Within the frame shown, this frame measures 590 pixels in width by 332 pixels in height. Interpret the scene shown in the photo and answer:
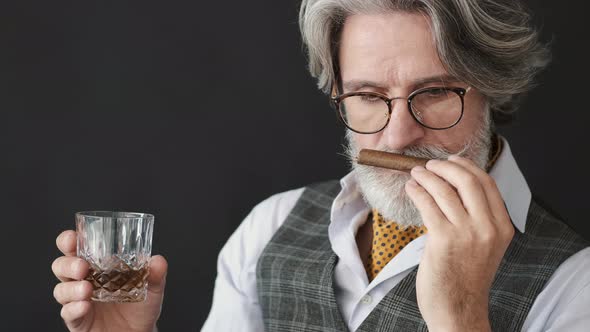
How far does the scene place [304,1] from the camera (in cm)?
275

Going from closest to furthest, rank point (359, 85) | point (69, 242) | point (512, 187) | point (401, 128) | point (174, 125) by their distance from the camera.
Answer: point (69, 242)
point (401, 128)
point (359, 85)
point (512, 187)
point (174, 125)

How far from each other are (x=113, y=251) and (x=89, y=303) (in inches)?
6.0

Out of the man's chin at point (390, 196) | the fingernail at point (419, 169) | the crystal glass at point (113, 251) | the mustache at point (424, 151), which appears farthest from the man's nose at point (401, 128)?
the crystal glass at point (113, 251)

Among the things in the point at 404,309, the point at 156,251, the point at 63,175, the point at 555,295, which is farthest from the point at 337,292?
the point at 63,175

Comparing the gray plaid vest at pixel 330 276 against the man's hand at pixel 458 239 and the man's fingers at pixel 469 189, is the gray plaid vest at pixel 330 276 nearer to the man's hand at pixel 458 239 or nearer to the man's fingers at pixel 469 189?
the man's hand at pixel 458 239

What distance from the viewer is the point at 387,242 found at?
2.68 metres

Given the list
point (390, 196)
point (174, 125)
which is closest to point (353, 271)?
point (390, 196)

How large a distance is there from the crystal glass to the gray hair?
0.90 m

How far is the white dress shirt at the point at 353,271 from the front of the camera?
2.33 meters

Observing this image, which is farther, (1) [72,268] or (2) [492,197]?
(1) [72,268]

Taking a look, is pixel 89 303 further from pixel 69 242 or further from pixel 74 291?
pixel 69 242

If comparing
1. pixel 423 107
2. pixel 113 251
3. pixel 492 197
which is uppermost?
pixel 423 107

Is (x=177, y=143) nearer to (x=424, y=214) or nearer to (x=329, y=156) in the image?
(x=329, y=156)

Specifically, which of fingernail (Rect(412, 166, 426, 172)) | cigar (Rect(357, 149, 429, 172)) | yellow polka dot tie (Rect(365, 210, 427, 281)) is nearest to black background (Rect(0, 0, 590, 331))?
yellow polka dot tie (Rect(365, 210, 427, 281))
